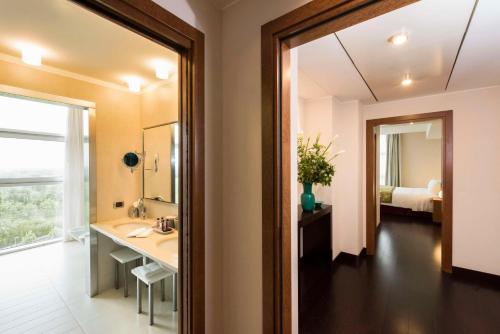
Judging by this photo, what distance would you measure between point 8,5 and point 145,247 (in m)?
1.75

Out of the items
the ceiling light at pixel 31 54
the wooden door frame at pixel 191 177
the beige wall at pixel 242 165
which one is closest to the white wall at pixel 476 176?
the beige wall at pixel 242 165

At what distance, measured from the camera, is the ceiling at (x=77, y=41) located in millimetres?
1300

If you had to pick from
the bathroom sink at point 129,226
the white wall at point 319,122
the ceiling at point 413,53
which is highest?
the ceiling at point 413,53

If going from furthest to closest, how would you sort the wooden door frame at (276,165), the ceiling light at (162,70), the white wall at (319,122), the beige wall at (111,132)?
the white wall at (319,122) < the beige wall at (111,132) < the ceiling light at (162,70) < the wooden door frame at (276,165)

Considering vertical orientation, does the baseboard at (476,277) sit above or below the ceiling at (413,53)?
below

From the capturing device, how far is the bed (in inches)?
204

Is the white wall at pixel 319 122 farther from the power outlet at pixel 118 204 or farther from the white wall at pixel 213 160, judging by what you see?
the power outlet at pixel 118 204

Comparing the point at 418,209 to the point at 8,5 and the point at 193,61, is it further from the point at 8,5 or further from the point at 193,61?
the point at 8,5

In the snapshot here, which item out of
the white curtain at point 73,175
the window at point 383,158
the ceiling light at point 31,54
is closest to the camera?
the ceiling light at point 31,54

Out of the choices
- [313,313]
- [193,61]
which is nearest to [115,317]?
[313,313]

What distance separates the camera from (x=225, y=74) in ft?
3.64

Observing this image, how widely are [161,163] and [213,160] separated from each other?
4.99 feet

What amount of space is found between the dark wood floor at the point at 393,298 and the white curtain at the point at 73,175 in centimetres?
362

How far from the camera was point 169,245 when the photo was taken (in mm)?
1933
